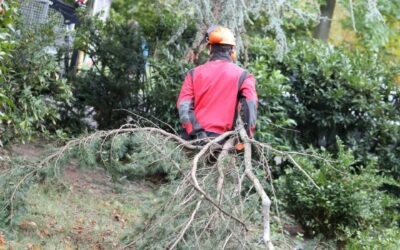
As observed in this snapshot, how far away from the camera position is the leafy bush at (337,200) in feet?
26.2

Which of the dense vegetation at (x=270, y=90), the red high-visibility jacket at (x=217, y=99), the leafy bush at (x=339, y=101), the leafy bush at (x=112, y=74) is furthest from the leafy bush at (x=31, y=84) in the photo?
the leafy bush at (x=339, y=101)

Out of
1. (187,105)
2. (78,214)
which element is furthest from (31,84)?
(187,105)

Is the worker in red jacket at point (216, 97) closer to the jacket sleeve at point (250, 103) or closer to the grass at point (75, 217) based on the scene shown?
the jacket sleeve at point (250, 103)

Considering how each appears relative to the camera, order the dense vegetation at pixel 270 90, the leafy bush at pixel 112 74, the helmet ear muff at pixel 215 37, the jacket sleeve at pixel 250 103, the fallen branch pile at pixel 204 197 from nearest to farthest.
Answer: the fallen branch pile at pixel 204 197, the jacket sleeve at pixel 250 103, the helmet ear muff at pixel 215 37, the dense vegetation at pixel 270 90, the leafy bush at pixel 112 74

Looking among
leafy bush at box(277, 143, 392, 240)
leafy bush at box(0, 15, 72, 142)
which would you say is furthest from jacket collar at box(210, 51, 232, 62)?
leafy bush at box(0, 15, 72, 142)

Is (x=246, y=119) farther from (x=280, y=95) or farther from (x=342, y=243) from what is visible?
(x=280, y=95)

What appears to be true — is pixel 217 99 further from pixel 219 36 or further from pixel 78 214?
pixel 78 214

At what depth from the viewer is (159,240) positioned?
539cm

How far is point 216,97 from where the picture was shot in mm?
6707

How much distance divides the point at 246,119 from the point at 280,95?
361 centimetres

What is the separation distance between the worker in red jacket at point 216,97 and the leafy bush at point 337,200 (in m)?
1.74

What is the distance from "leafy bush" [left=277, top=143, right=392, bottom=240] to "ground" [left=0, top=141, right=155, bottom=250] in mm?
1645

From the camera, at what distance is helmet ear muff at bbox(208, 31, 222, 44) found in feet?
22.3

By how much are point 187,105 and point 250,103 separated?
0.54m
